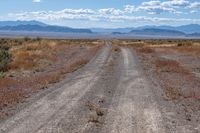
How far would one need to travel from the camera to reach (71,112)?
39.3 feet

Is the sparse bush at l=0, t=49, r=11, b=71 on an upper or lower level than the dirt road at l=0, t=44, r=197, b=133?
lower

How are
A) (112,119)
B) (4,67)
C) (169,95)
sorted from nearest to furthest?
(112,119)
(169,95)
(4,67)

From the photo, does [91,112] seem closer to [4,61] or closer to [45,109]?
[45,109]

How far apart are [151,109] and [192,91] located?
5736 mm

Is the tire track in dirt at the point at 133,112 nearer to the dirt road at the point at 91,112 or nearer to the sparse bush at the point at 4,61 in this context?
the dirt road at the point at 91,112

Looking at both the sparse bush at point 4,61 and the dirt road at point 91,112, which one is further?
the sparse bush at point 4,61

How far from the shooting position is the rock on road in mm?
9930

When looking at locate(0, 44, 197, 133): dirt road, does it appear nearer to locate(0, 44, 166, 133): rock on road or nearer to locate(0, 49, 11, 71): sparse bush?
locate(0, 44, 166, 133): rock on road

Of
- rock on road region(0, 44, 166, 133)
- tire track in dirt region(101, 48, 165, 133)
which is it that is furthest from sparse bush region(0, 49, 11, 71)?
tire track in dirt region(101, 48, 165, 133)

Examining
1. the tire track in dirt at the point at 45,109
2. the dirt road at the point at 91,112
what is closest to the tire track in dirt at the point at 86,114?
the dirt road at the point at 91,112

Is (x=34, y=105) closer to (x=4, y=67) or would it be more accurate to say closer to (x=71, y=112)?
(x=71, y=112)

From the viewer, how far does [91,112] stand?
11938 millimetres

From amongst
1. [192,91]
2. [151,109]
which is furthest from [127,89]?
[151,109]

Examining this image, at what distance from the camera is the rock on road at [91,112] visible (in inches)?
391
